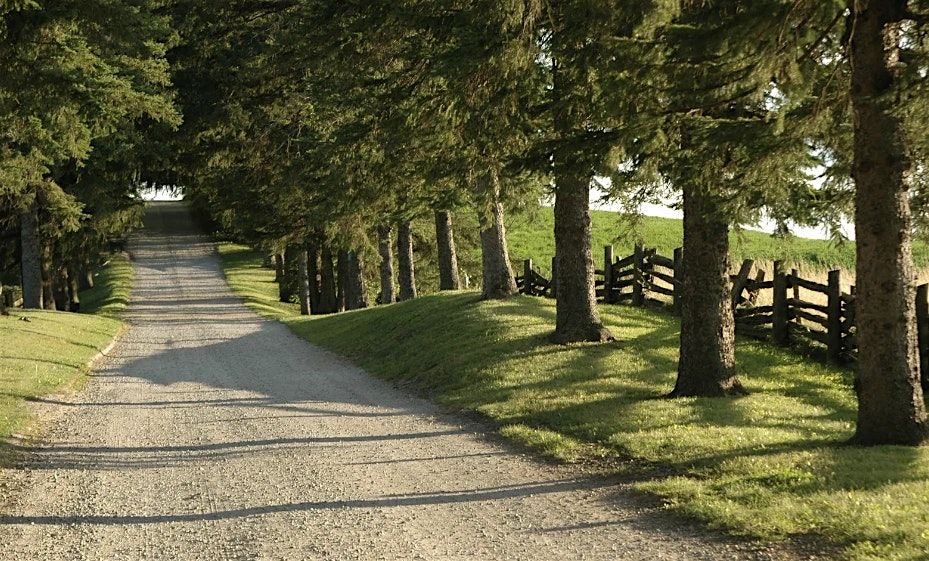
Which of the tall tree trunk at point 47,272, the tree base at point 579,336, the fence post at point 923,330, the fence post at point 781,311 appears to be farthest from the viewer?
the tall tree trunk at point 47,272

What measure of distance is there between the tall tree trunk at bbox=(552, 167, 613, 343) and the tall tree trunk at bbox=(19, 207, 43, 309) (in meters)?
25.5

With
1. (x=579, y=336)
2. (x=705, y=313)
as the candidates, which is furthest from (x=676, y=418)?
(x=579, y=336)

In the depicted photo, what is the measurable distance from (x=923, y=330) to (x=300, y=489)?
34.7ft

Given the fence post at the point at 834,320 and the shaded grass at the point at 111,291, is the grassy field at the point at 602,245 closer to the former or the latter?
the fence post at the point at 834,320

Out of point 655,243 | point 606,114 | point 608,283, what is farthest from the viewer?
point 655,243

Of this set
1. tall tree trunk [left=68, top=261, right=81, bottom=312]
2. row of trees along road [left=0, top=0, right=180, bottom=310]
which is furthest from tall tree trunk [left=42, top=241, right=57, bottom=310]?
tall tree trunk [left=68, top=261, right=81, bottom=312]

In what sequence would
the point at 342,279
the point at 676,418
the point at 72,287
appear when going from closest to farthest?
1. the point at 676,418
2. the point at 342,279
3. the point at 72,287

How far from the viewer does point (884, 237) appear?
32.7 feet

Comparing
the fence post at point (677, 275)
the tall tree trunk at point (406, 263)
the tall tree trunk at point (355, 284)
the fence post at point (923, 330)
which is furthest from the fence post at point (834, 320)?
the tall tree trunk at point (355, 284)

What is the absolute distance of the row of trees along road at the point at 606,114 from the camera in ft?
32.7

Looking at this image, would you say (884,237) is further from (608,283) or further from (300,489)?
Result: (608,283)

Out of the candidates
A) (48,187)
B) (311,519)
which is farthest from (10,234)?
(311,519)

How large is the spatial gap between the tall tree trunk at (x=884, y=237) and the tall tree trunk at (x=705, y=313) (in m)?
3.64

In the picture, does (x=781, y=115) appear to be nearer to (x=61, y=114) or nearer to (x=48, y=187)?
(x=61, y=114)
